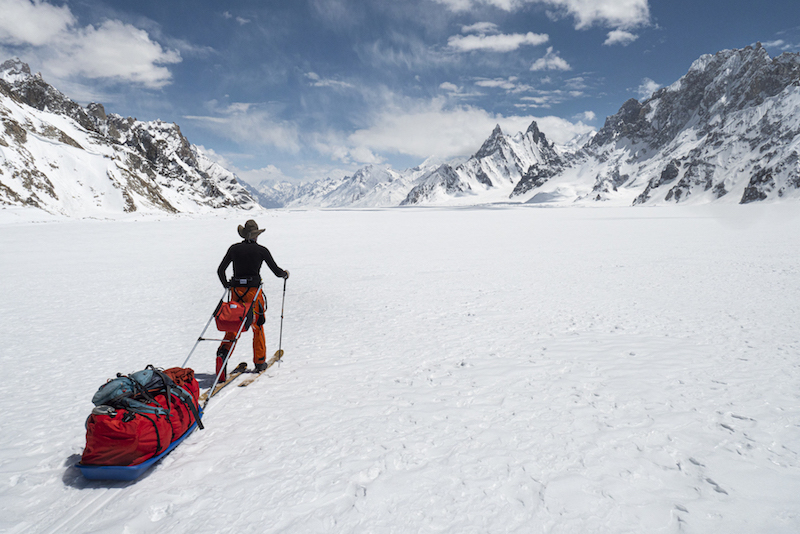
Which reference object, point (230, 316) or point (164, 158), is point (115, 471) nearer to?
point (230, 316)

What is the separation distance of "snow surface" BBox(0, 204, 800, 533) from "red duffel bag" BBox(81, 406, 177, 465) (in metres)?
0.33

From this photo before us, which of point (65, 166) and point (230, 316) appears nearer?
point (230, 316)

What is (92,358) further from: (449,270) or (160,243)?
(160,243)

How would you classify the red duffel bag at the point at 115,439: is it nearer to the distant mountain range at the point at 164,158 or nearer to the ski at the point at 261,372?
the ski at the point at 261,372

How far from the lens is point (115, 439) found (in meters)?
4.12

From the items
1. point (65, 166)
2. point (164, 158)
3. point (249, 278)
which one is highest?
point (164, 158)

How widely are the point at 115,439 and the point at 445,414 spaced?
405 cm

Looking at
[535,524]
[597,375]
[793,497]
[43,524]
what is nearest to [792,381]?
[597,375]

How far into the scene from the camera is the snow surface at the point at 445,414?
150 inches

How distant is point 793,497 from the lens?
3869 millimetres

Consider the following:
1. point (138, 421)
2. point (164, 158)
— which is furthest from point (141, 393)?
point (164, 158)

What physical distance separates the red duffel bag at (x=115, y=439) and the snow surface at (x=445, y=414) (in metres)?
0.33

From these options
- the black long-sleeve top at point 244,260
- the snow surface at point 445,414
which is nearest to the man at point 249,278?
the black long-sleeve top at point 244,260

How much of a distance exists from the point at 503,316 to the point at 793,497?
6838mm
